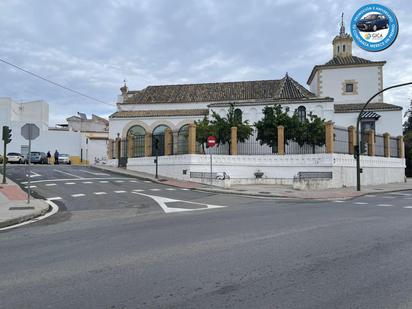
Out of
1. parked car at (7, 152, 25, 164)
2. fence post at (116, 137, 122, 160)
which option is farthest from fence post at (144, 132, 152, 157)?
parked car at (7, 152, 25, 164)

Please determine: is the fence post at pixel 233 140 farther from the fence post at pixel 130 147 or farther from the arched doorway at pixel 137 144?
the fence post at pixel 130 147

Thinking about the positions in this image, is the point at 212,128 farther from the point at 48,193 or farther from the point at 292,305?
the point at 292,305

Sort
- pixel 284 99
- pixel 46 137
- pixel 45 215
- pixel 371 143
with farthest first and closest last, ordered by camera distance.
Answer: pixel 46 137, pixel 284 99, pixel 371 143, pixel 45 215

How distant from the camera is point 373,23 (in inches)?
1217

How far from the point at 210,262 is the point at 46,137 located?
6150 cm

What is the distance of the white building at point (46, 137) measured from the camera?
196 feet

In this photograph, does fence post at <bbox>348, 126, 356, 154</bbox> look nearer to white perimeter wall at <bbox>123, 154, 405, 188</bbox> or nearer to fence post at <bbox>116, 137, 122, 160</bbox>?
white perimeter wall at <bbox>123, 154, 405, 188</bbox>

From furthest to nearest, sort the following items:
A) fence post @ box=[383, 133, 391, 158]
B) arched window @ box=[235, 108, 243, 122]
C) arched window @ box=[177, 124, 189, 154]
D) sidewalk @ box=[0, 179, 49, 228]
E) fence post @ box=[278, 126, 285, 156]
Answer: fence post @ box=[383, 133, 391, 158], arched window @ box=[235, 108, 243, 122], arched window @ box=[177, 124, 189, 154], fence post @ box=[278, 126, 285, 156], sidewalk @ box=[0, 179, 49, 228]

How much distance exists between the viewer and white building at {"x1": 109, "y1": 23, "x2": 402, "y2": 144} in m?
42.2

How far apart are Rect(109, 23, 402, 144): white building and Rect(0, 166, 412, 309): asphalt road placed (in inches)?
1254

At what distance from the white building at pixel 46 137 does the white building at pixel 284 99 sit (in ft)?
60.5

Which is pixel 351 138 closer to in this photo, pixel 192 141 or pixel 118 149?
pixel 192 141

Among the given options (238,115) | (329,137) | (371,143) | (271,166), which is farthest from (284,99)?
(329,137)

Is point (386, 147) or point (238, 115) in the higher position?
point (238, 115)
